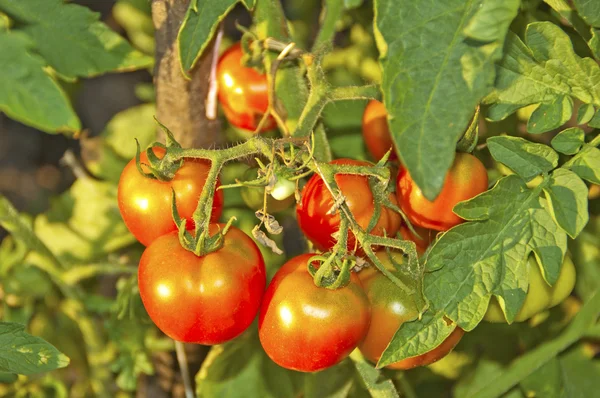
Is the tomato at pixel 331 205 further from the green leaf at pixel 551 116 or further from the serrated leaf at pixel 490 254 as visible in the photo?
the green leaf at pixel 551 116

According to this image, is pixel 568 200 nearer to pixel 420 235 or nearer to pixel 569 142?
pixel 569 142

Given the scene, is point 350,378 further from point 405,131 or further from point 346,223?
point 405,131

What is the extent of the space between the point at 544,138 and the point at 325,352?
73cm

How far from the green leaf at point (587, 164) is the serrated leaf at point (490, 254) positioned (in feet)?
0.16

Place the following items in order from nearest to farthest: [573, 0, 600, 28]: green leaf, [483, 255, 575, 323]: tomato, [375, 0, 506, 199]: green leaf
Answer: [375, 0, 506, 199]: green leaf, [573, 0, 600, 28]: green leaf, [483, 255, 575, 323]: tomato

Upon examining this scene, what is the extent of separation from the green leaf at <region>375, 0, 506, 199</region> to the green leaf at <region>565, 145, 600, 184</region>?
23 centimetres

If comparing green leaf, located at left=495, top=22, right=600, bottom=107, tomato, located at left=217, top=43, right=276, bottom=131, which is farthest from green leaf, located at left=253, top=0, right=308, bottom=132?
green leaf, located at left=495, top=22, right=600, bottom=107

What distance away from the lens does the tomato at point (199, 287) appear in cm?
81

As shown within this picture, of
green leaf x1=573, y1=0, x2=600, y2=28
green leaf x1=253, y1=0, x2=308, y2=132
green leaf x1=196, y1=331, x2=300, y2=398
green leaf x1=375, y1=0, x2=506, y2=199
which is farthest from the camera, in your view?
green leaf x1=196, y1=331, x2=300, y2=398

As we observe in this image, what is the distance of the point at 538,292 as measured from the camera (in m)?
0.89

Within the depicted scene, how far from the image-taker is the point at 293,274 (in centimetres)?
83

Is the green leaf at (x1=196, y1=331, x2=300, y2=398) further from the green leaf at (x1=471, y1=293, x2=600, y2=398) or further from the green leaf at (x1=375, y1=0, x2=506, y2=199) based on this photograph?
the green leaf at (x1=375, y1=0, x2=506, y2=199)

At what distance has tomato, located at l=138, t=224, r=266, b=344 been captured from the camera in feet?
2.64

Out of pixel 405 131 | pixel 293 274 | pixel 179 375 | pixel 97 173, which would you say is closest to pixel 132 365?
pixel 179 375
